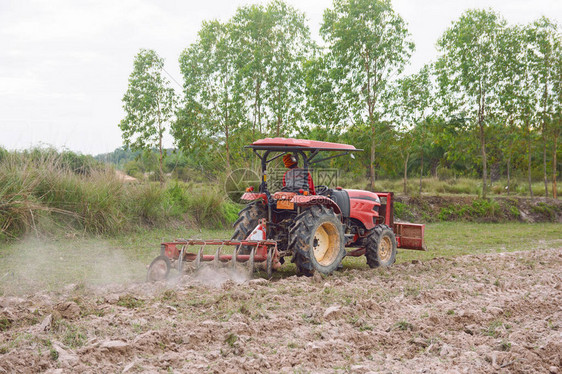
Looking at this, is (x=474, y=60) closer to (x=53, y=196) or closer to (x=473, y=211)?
(x=473, y=211)

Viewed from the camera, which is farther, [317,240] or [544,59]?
[544,59]

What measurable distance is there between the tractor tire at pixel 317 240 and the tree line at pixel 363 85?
12.5 m

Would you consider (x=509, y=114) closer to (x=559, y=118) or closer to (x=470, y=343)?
(x=559, y=118)

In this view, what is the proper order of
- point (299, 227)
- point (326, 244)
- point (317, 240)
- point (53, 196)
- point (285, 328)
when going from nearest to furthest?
point (285, 328), point (299, 227), point (317, 240), point (326, 244), point (53, 196)

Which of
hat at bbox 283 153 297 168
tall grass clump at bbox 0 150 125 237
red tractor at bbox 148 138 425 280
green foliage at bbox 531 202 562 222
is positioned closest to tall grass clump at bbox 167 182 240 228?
tall grass clump at bbox 0 150 125 237

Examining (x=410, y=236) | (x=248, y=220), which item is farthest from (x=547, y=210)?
(x=248, y=220)

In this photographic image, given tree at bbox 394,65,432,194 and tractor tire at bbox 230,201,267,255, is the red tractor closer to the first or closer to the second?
tractor tire at bbox 230,201,267,255

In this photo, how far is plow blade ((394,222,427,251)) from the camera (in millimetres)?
9852

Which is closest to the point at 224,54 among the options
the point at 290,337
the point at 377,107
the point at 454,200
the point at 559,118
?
the point at 377,107

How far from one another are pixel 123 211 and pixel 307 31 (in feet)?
44.9

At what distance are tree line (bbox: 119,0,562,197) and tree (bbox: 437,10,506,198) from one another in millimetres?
45

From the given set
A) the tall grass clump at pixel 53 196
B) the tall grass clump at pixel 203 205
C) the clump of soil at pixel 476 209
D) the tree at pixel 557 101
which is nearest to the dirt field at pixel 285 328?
the tall grass clump at pixel 53 196

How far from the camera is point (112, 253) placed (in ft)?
32.3

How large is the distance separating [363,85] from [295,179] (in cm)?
1317
